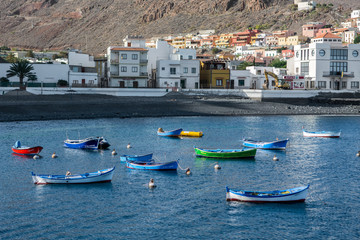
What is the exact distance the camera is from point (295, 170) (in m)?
47.6

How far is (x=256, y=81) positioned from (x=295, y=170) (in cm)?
7411

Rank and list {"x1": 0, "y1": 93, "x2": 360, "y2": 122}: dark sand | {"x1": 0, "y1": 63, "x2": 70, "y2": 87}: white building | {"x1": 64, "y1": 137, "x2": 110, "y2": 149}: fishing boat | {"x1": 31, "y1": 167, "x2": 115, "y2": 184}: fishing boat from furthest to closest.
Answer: {"x1": 0, "y1": 63, "x2": 70, "y2": 87}: white building < {"x1": 0, "y1": 93, "x2": 360, "y2": 122}: dark sand < {"x1": 64, "y1": 137, "x2": 110, "y2": 149}: fishing boat < {"x1": 31, "y1": 167, "x2": 115, "y2": 184}: fishing boat

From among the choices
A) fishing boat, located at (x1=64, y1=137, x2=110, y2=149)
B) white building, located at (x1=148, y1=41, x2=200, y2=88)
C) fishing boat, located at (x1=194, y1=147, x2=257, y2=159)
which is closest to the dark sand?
white building, located at (x1=148, y1=41, x2=200, y2=88)

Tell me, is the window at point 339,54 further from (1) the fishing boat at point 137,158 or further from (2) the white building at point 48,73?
(1) the fishing boat at point 137,158

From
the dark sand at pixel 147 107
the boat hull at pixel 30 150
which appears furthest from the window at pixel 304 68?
the boat hull at pixel 30 150

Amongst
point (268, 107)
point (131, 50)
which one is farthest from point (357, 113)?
point (131, 50)

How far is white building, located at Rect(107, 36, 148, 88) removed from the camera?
366 feet

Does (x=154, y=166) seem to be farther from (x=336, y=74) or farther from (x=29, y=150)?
(x=336, y=74)

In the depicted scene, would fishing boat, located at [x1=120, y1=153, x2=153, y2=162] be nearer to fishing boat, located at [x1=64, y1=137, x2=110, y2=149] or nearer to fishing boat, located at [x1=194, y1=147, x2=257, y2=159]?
fishing boat, located at [x1=194, y1=147, x2=257, y2=159]

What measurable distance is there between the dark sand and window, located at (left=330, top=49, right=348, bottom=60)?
52.0ft

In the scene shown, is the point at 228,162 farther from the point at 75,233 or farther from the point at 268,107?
the point at 268,107

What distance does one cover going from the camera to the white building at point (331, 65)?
11612 cm

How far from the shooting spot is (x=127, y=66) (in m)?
112

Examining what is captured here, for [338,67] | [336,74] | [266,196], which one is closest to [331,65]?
[338,67]
